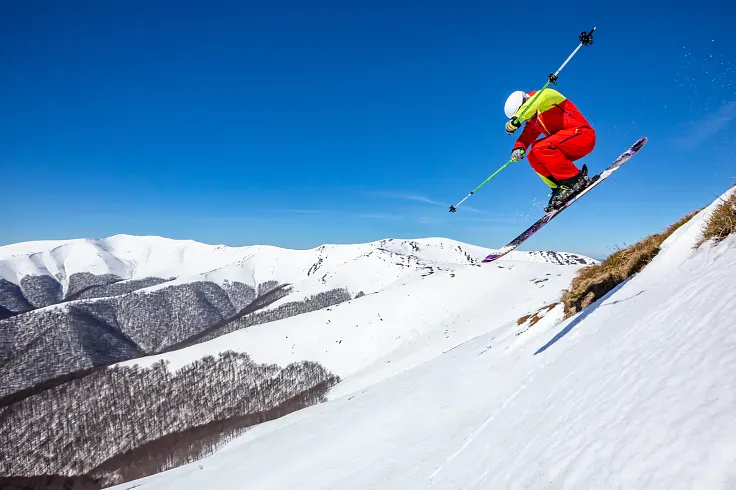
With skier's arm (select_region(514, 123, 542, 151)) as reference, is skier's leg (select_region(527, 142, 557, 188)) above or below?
below

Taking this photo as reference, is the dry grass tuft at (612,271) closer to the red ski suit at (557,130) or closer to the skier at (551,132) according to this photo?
the skier at (551,132)

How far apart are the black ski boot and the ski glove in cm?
216

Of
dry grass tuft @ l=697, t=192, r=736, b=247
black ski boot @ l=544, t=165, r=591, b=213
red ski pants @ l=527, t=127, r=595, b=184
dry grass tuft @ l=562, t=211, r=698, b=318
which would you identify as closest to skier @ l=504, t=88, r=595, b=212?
red ski pants @ l=527, t=127, r=595, b=184

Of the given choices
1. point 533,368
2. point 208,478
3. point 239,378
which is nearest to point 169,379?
point 239,378

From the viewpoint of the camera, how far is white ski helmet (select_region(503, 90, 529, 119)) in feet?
31.1

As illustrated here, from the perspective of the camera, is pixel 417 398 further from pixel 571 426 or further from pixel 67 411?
pixel 67 411

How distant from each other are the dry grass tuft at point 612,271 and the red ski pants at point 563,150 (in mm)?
3866

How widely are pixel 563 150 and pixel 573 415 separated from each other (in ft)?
24.2

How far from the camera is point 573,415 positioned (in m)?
4.34

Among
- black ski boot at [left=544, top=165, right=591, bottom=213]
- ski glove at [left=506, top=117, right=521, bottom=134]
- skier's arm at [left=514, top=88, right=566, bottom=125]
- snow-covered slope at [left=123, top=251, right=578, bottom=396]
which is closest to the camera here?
skier's arm at [left=514, top=88, right=566, bottom=125]

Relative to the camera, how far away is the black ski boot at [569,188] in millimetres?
10203

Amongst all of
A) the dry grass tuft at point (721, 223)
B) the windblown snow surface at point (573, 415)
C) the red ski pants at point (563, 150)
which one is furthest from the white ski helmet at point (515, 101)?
the windblown snow surface at point (573, 415)

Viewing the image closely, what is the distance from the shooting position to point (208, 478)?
15055 millimetres

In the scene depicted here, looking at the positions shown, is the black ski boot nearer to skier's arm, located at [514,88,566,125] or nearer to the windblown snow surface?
skier's arm, located at [514,88,566,125]
